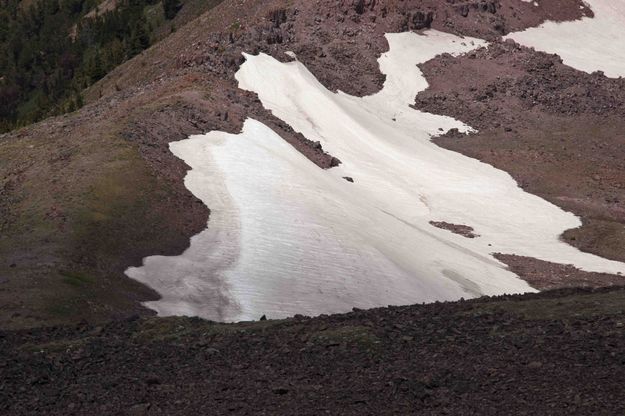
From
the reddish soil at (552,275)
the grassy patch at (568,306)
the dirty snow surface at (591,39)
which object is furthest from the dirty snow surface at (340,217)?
the dirty snow surface at (591,39)

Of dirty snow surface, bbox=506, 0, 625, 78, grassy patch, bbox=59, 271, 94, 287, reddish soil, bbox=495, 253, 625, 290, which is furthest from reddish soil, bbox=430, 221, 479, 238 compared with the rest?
dirty snow surface, bbox=506, 0, 625, 78

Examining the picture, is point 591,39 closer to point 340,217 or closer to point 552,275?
point 552,275

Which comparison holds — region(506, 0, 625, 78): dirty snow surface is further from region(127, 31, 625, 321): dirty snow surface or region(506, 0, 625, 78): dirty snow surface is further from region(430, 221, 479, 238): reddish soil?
region(430, 221, 479, 238): reddish soil

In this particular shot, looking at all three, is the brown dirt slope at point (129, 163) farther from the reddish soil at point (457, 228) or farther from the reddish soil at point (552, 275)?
the reddish soil at point (552, 275)

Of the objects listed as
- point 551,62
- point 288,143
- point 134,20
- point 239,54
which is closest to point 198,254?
point 288,143

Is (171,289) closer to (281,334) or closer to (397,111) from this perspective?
(281,334)
